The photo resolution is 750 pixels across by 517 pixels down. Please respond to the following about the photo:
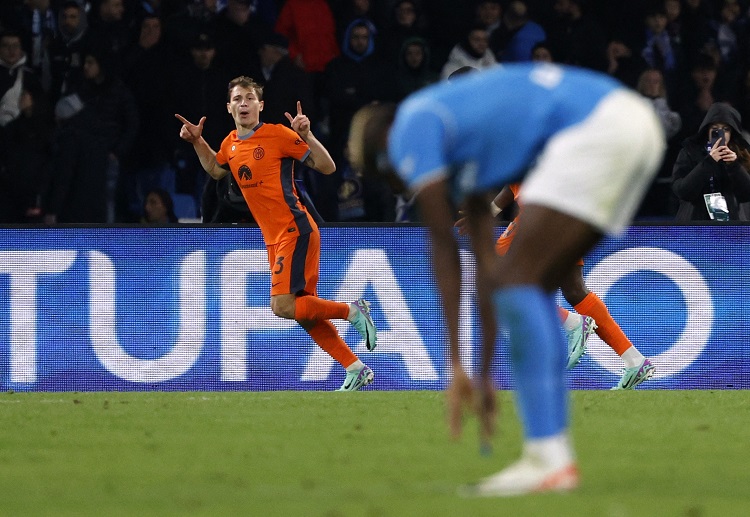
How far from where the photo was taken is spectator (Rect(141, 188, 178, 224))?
13828mm

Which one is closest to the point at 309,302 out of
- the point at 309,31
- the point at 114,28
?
the point at 309,31

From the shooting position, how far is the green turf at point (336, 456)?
17.7 ft

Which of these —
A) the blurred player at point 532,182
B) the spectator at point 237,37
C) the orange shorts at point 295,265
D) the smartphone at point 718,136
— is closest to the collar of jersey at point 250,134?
the orange shorts at point 295,265

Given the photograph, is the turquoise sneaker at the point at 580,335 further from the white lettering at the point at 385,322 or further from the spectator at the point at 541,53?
the spectator at the point at 541,53

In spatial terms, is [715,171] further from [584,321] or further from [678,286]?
[584,321]

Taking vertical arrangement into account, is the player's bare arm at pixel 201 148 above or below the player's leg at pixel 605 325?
above

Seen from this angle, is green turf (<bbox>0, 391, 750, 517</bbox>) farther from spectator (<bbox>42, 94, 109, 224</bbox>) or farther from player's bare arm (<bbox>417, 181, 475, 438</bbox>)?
spectator (<bbox>42, 94, 109, 224</bbox>)

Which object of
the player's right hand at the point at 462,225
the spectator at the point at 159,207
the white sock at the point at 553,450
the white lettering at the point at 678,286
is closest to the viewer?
the white sock at the point at 553,450

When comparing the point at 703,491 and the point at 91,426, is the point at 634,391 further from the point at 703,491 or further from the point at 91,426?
the point at 703,491

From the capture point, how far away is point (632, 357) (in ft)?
37.1

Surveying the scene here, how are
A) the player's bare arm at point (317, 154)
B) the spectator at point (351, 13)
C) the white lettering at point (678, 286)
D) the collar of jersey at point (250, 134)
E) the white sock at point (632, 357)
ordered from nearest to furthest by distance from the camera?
the white sock at point (632, 357) → the player's bare arm at point (317, 154) → the collar of jersey at point (250, 134) → the white lettering at point (678, 286) → the spectator at point (351, 13)

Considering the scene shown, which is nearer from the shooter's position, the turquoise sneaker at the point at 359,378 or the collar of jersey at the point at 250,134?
the turquoise sneaker at the point at 359,378

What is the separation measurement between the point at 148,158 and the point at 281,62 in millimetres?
1668

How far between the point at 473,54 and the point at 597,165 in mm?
10055
